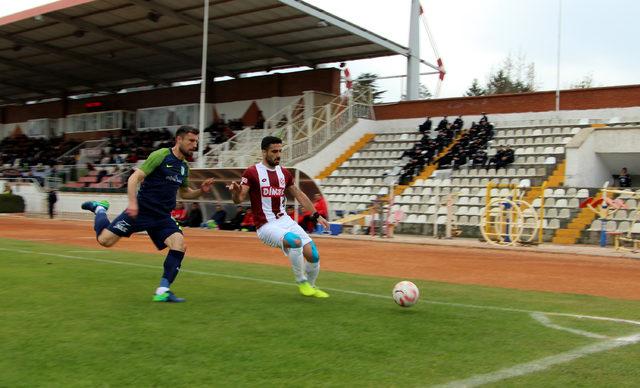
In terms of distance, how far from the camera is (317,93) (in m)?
37.3

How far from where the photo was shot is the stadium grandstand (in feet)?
79.5

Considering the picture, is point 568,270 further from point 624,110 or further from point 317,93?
point 317,93

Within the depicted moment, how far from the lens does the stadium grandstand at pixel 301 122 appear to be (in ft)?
79.5

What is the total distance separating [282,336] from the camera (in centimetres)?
568

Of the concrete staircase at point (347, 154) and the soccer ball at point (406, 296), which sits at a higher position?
the concrete staircase at point (347, 154)

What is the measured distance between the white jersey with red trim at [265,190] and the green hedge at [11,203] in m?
36.6

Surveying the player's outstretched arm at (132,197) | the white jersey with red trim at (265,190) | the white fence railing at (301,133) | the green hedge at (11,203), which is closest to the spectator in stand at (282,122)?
the white fence railing at (301,133)

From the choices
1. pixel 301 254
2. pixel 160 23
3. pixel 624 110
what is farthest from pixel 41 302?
pixel 160 23

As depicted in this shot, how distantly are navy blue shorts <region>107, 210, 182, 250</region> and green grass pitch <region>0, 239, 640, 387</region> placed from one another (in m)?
0.76

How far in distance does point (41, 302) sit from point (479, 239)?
17.4m

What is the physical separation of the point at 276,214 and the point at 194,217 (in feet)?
70.7

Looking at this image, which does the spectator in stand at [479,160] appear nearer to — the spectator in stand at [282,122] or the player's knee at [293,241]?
the spectator in stand at [282,122]

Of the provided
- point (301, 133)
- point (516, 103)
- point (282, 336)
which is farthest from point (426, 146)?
point (282, 336)

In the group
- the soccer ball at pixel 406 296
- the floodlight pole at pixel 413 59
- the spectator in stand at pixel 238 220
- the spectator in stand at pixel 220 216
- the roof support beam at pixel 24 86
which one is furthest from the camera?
the roof support beam at pixel 24 86
